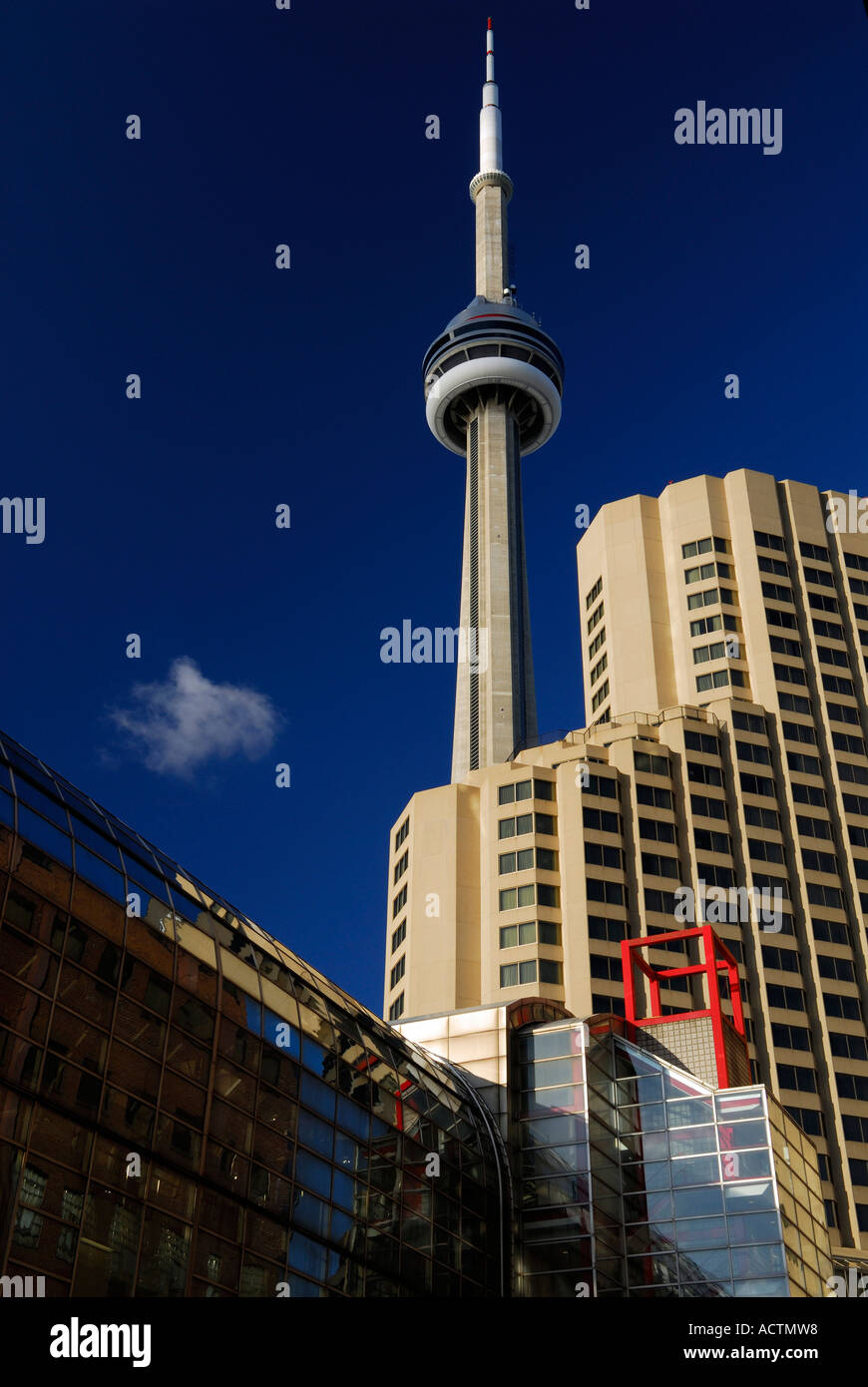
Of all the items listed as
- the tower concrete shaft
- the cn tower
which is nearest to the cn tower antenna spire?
the cn tower

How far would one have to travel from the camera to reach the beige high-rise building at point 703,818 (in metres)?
83.2

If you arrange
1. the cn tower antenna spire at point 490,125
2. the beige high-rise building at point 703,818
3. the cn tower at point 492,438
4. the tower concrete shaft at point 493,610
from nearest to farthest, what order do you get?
the beige high-rise building at point 703,818 → the tower concrete shaft at point 493,610 → the cn tower at point 492,438 → the cn tower antenna spire at point 490,125

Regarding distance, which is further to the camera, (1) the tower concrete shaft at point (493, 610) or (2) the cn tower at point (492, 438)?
(2) the cn tower at point (492, 438)

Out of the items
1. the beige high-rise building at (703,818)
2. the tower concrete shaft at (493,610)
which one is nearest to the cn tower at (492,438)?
the tower concrete shaft at (493,610)

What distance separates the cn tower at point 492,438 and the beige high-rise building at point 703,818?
9.43m

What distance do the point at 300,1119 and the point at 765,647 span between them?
75.3 meters

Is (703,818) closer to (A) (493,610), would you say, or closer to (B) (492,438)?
(A) (493,610)

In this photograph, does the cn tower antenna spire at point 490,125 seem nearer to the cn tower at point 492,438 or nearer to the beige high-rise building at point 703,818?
the cn tower at point 492,438

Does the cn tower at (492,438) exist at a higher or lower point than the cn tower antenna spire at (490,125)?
lower

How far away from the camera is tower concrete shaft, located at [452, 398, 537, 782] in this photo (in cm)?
11262

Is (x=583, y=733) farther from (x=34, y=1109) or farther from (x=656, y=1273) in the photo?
(x=34, y=1109)

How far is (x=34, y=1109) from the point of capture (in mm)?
23625
